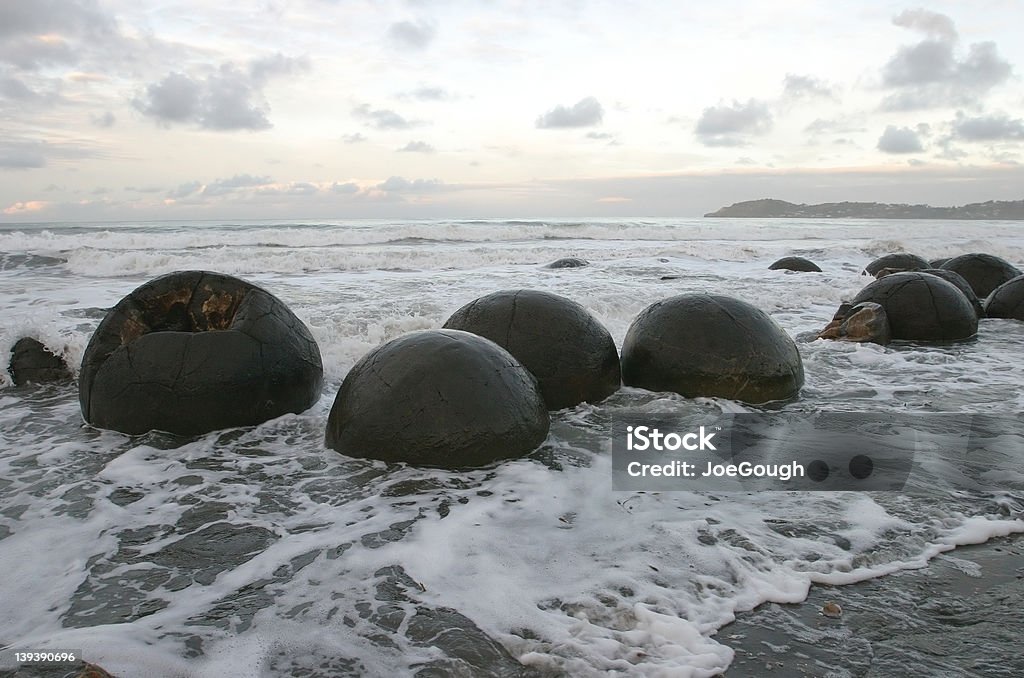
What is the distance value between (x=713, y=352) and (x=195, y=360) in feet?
13.2

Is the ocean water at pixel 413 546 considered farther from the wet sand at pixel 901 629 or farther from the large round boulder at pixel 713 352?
the large round boulder at pixel 713 352

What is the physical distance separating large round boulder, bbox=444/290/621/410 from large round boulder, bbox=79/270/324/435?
4.41 ft

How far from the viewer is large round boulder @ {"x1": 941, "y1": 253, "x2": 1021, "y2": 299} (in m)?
12.0

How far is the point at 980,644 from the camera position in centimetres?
252

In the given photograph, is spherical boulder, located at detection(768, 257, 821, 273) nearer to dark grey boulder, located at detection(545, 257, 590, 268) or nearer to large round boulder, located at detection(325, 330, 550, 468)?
dark grey boulder, located at detection(545, 257, 590, 268)

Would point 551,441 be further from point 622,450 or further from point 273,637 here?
point 273,637

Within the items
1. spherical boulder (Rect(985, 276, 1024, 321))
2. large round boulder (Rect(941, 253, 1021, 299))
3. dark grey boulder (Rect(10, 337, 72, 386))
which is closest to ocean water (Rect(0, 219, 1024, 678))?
dark grey boulder (Rect(10, 337, 72, 386))

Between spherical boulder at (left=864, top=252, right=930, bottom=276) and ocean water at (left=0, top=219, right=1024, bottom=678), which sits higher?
spherical boulder at (left=864, top=252, right=930, bottom=276)

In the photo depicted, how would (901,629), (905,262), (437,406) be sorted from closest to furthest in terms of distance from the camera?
(901,629) → (437,406) → (905,262)

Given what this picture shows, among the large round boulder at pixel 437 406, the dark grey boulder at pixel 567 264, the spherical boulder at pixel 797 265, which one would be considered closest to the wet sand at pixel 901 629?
the large round boulder at pixel 437 406

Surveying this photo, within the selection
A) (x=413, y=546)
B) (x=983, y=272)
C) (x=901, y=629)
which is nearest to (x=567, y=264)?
(x=983, y=272)

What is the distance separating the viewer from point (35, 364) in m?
7.04

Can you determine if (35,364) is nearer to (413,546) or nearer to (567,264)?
(413,546)

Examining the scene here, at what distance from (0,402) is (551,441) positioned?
16.7ft
